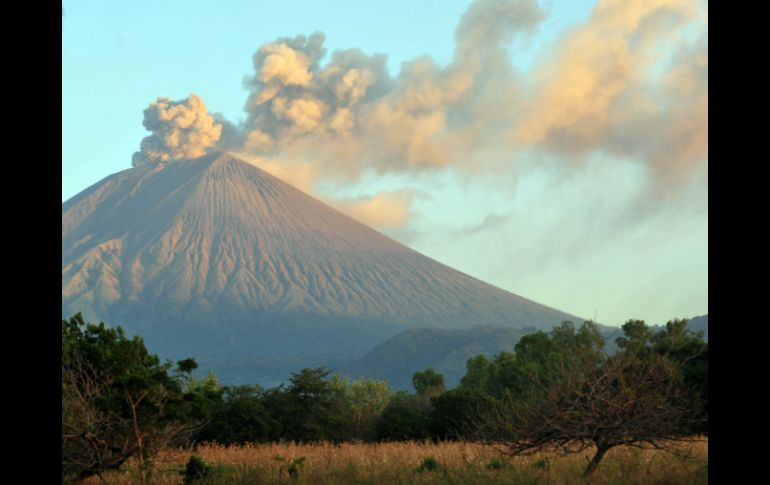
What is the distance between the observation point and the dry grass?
50.6ft

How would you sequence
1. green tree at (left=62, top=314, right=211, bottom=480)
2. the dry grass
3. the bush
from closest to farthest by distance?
the dry grass
green tree at (left=62, top=314, right=211, bottom=480)
the bush

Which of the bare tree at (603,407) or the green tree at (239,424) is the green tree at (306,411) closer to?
the green tree at (239,424)

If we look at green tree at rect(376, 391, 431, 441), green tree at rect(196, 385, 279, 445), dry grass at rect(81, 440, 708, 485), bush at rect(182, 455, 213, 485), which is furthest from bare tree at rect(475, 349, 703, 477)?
green tree at rect(196, 385, 279, 445)

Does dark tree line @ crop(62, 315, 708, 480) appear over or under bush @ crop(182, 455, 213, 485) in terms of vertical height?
over

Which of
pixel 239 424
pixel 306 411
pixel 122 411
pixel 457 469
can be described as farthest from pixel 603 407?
pixel 306 411

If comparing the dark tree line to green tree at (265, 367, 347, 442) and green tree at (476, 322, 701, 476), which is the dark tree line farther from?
green tree at (265, 367, 347, 442)

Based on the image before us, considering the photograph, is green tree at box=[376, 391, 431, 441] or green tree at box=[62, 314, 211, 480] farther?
green tree at box=[376, 391, 431, 441]

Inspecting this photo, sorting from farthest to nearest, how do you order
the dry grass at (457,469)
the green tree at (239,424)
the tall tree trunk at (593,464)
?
the green tree at (239,424)
the tall tree trunk at (593,464)
the dry grass at (457,469)

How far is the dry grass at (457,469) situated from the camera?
50.6ft

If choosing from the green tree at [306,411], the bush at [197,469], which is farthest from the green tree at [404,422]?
the bush at [197,469]

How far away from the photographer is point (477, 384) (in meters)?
65.6

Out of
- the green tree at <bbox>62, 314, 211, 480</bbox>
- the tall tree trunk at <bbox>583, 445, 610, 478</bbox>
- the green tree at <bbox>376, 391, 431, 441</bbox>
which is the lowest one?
the green tree at <bbox>376, 391, 431, 441</bbox>
